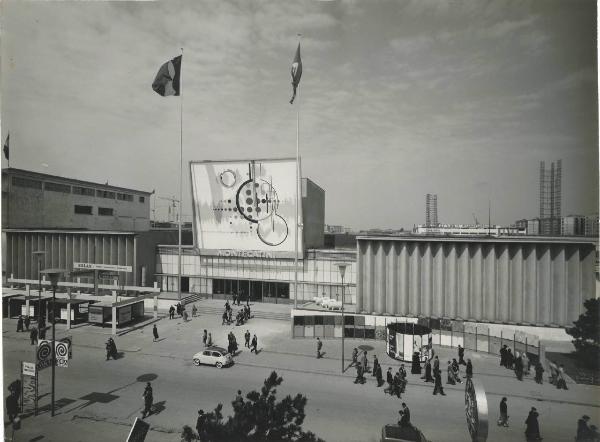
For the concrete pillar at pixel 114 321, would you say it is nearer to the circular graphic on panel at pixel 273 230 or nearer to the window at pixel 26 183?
the circular graphic on panel at pixel 273 230

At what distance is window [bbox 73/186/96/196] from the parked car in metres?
41.6

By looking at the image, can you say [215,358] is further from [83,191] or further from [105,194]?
[105,194]

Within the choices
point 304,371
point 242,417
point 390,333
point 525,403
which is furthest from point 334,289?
point 242,417

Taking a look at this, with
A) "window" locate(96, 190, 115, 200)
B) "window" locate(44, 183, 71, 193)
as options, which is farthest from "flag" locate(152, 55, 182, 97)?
"window" locate(96, 190, 115, 200)

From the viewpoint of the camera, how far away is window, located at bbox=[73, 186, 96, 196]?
51.7 m

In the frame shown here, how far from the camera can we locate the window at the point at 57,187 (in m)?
46.3

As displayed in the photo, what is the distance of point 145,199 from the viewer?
2778 inches

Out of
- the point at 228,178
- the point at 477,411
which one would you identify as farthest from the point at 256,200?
the point at 477,411

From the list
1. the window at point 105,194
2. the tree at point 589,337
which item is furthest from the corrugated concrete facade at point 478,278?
the window at point 105,194

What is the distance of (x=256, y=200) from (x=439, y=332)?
22.3 metres

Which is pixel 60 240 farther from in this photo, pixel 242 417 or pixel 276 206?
pixel 242 417

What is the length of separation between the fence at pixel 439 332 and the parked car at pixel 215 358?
724 cm

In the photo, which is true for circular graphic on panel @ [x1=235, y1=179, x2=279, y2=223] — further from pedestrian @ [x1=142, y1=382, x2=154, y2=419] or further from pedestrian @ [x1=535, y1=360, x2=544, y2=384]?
pedestrian @ [x1=535, y1=360, x2=544, y2=384]

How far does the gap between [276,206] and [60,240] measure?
25.4 m
